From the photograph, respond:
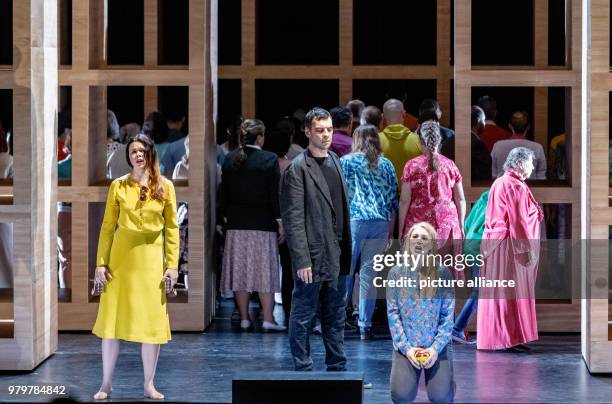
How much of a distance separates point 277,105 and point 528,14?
271cm

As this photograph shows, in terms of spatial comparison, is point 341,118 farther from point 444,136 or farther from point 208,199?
point 208,199

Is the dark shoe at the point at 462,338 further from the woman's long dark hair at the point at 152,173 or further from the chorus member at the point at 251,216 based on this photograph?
the woman's long dark hair at the point at 152,173

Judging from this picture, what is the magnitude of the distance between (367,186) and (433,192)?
47 cm

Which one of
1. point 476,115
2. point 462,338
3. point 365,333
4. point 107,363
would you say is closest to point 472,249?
point 462,338

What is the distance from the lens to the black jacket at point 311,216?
884 centimetres

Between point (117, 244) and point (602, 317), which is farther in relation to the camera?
point (602, 317)

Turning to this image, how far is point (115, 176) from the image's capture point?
454 inches

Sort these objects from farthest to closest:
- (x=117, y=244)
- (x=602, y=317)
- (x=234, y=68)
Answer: (x=234, y=68) → (x=602, y=317) → (x=117, y=244)

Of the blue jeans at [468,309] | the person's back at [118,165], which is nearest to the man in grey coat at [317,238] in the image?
the blue jeans at [468,309]

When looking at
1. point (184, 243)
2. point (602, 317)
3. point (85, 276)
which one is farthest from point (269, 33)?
point (602, 317)

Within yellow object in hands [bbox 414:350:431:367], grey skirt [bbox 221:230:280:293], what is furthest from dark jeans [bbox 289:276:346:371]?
grey skirt [bbox 221:230:280:293]

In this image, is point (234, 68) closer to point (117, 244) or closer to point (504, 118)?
point (504, 118)

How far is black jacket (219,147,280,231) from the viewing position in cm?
1092

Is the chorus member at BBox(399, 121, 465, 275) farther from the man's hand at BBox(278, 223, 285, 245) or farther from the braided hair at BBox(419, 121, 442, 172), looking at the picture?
the man's hand at BBox(278, 223, 285, 245)
